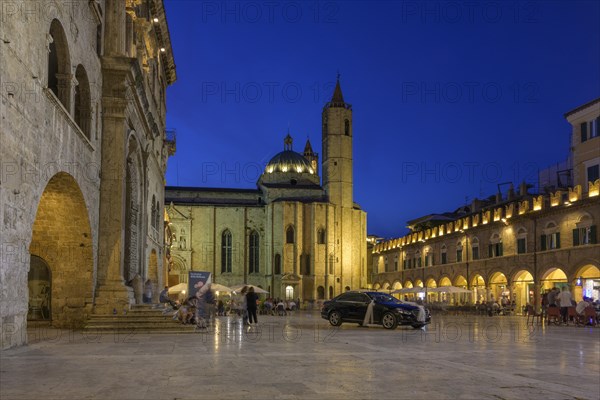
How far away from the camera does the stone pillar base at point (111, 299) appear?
62.6 feet

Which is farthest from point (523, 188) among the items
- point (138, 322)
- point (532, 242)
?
point (138, 322)

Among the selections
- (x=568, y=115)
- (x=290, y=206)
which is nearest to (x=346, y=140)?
(x=290, y=206)

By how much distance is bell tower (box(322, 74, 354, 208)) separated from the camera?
245 ft

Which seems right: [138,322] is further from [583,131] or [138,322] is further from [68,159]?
[583,131]

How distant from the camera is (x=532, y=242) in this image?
41.2m

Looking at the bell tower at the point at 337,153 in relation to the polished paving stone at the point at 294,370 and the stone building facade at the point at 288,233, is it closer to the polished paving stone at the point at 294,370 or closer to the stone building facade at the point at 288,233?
the stone building facade at the point at 288,233

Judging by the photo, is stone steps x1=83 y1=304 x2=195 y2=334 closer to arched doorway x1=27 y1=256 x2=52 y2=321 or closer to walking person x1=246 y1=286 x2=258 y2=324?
arched doorway x1=27 y1=256 x2=52 y2=321

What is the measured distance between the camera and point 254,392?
25.4 ft

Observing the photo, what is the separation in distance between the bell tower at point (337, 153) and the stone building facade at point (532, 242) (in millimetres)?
17232

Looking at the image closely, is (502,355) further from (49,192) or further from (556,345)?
(49,192)

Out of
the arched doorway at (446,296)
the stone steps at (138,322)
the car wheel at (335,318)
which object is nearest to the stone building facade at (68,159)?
the stone steps at (138,322)

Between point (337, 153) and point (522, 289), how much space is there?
118 ft

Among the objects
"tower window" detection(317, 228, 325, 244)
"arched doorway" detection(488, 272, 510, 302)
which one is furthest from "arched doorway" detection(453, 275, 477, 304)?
"tower window" detection(317, 228, 325, 244)

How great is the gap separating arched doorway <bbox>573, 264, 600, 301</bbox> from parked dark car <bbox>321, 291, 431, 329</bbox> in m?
16.0
